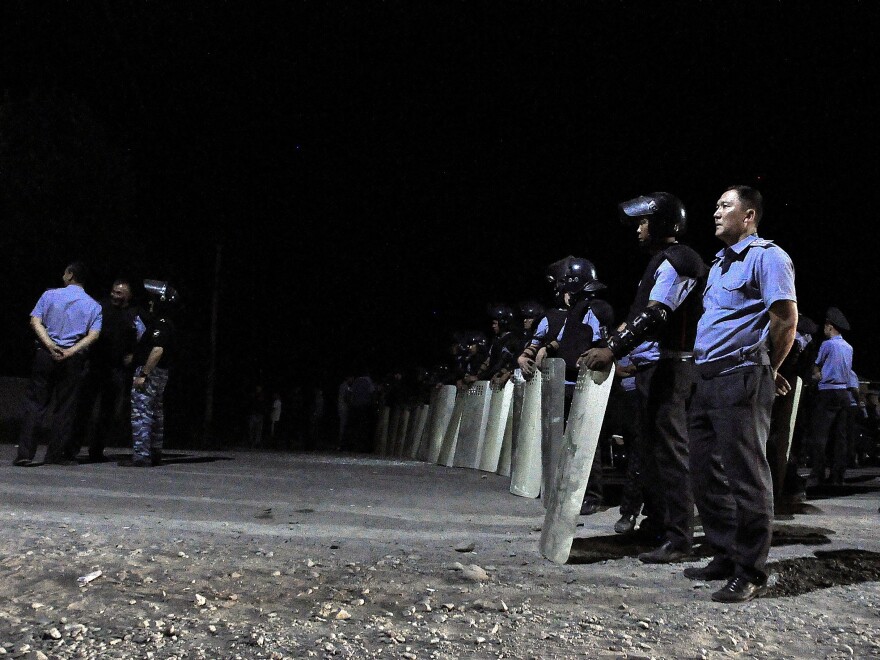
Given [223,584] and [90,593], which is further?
[223,584]

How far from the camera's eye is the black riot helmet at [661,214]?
668 cm

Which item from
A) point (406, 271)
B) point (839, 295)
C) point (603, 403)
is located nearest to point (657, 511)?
point (603, 403)

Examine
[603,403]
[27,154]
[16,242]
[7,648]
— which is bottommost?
[7,648]

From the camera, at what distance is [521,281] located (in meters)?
43.1

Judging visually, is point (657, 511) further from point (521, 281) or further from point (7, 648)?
point (521, 281)

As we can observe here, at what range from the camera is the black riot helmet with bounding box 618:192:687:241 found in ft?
21.9

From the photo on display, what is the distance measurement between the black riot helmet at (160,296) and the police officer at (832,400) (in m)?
8.19

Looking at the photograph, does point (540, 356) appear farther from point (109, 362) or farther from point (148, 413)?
point (109, 362)

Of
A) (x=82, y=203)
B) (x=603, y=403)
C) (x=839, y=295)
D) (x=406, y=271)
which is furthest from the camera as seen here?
(x=406, y=271)

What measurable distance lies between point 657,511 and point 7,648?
4.12 m

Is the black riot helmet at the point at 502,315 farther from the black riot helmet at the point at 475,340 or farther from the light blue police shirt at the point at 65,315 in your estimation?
the light blue police shirt at the point at 65,315

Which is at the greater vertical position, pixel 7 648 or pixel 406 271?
pixel 406 271

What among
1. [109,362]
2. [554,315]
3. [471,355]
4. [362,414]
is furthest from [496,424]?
[362,414]

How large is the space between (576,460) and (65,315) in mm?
7149
